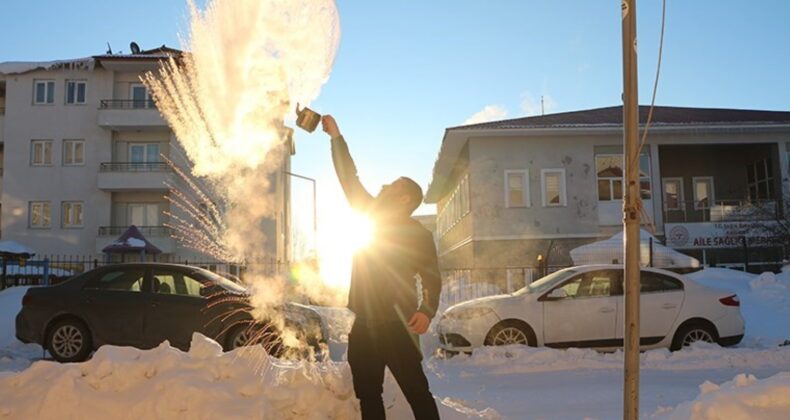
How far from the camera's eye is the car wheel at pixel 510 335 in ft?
33.7

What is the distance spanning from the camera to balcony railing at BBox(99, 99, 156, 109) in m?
33.3

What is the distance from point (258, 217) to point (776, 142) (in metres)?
24.4

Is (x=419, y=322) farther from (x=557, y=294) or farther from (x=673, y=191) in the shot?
(x=673, y=191)

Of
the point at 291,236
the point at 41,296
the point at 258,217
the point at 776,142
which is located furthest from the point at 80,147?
the point at 776,142

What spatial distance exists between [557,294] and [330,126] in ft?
22.5

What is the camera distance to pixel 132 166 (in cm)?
3347

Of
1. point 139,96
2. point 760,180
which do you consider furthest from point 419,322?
point 139,96

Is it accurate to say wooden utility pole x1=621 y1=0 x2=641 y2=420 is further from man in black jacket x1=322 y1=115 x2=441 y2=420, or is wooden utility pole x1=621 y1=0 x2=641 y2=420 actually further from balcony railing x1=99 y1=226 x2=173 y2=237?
balcony railing x1=99 y1=226 x2=173 y2=237

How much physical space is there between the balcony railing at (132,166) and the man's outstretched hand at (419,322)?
101 ft

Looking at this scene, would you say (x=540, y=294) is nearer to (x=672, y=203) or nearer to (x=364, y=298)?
(x=364, y=298)

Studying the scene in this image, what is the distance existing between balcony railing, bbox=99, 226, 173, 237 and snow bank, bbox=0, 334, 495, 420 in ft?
95.7

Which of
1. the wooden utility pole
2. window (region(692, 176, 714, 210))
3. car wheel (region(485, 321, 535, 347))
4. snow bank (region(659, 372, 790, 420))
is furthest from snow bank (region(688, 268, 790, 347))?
window (region(692, 176, 714, 210))

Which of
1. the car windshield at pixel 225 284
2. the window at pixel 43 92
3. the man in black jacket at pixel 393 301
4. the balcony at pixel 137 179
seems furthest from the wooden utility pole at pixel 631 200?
the window at pixel 43 92

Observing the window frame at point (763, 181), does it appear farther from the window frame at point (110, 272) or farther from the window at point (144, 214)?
the window at point (144, 214)
